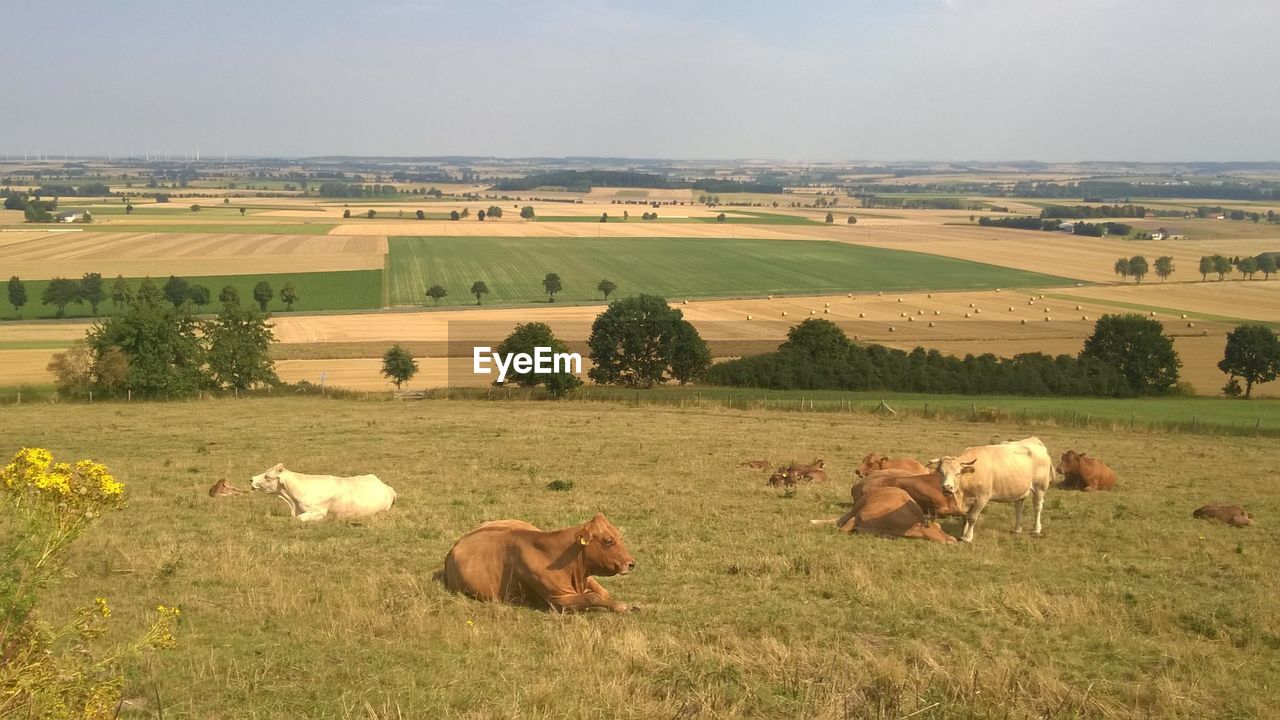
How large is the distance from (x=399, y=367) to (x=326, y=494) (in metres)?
40.5

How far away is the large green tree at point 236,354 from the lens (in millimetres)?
46969

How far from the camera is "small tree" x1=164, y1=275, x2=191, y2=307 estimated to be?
3595 inches

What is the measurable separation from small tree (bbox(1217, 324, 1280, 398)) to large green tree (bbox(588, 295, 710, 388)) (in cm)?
3350

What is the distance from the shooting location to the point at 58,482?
5535 millimetres

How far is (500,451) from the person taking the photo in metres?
25.3

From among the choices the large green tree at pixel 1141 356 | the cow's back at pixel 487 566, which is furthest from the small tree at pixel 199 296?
the cow's back at pixel 487 566

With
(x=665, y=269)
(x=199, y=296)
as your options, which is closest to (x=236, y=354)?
(x=199, y=296)

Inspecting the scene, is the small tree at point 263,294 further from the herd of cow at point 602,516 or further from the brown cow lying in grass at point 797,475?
the brown cow lying in grass at point 797,475

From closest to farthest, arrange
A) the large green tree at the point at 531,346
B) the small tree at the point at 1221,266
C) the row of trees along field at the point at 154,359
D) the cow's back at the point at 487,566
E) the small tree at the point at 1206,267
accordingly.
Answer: the cow's back at the point at 487,566 < the row of trees along field at the point at 154,359 < the large green tree at the point at 531,346 < the small tree at the point at 1221,266 < the small tree at the point at 1206,267

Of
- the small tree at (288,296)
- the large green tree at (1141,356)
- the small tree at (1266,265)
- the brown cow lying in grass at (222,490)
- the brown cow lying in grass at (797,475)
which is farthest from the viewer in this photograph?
the small tree at (1266,265)

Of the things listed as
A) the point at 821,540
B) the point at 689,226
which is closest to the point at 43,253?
the point at 689,226

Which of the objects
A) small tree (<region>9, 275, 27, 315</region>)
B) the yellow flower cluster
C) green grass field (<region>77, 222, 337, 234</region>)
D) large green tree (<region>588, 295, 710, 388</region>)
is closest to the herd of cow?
the yellow flower cluster

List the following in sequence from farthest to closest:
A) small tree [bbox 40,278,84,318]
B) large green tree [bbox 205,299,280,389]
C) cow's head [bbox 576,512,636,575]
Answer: small tree [bbox 40,278,84,318] < large green tree [bbox 205,299,280,389] < cow's head [bbox 576,512,636,575]

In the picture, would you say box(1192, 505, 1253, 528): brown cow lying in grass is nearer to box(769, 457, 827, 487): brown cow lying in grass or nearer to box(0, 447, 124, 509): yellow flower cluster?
box(769, 457, 827, 487): brown cow lying in grass
